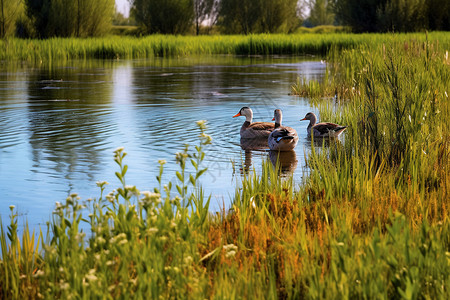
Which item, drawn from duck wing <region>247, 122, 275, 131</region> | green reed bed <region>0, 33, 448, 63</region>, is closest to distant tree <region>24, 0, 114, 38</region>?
green reed bed <region>0, 33, 448, 63</region>

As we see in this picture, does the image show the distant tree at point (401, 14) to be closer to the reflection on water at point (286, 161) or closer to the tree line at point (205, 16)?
the tree line at point (205, 16)

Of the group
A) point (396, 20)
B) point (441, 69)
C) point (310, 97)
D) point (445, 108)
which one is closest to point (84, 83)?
point (310, 97)

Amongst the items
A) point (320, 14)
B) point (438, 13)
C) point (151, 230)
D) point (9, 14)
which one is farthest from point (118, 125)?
point (320, 14)

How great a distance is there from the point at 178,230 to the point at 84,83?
51.3 feet

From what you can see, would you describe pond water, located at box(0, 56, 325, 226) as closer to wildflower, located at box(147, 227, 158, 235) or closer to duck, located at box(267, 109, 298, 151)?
duck, located at box(267, 109, 298, 151)

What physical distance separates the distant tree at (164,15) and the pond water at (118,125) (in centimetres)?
3112

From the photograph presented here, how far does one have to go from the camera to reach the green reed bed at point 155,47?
27969 mm

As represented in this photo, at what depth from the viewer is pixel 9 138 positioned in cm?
994

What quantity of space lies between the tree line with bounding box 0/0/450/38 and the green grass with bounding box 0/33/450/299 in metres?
34.7

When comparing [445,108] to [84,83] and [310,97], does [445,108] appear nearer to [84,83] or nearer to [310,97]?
[310,97]

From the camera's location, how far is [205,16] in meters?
57.3

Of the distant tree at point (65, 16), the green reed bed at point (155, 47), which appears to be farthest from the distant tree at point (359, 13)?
Answer: the distant tree at point (65, 16)

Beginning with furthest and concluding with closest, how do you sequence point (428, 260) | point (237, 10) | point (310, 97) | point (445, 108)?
point (237, 10) < point (310, 97) < point (445, 108) < point (428, 260)

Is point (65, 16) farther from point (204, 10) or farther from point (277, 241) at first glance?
point (277, 241)
